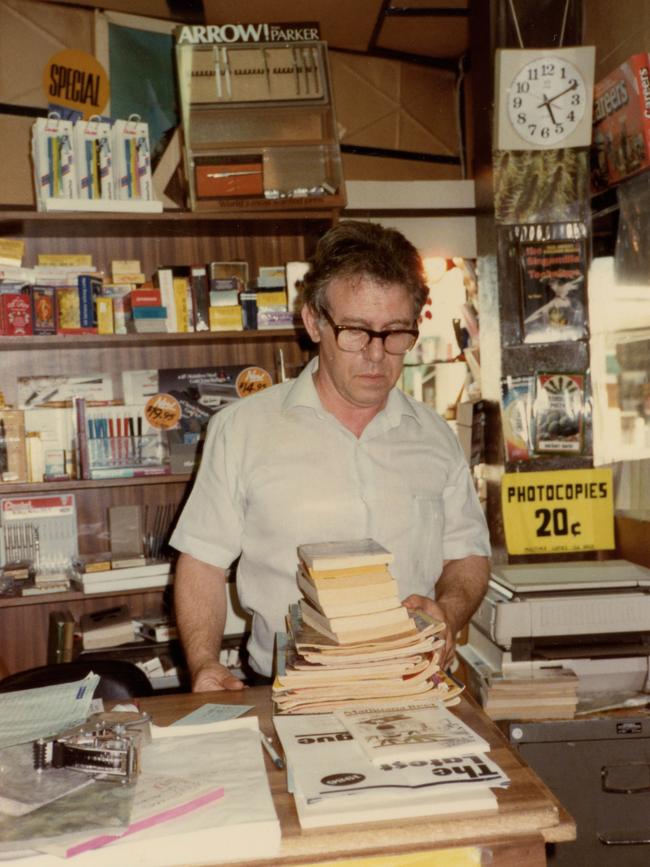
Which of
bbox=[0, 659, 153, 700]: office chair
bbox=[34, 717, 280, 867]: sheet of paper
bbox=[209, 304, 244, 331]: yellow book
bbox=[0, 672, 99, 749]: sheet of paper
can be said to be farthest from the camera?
bbox=[209, 304, 244, 331]: yellow book

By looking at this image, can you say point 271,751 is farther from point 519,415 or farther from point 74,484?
point 74,484

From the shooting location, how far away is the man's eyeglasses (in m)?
1.72

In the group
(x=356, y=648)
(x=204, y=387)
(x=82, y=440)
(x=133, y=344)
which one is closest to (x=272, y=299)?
(x=204, y=387)

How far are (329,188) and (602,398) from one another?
121 cm

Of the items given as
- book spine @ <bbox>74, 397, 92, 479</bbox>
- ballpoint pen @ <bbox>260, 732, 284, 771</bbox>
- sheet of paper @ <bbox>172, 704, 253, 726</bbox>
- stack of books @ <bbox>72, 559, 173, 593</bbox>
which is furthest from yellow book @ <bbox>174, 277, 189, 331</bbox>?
ballpoint pen @ <bbox>260, 732, 284, 771</bbox>

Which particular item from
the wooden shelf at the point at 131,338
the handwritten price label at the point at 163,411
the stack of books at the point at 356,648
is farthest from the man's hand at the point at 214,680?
the handwritten price label at the point at 163,411

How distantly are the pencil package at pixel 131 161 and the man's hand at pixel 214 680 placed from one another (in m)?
1.92

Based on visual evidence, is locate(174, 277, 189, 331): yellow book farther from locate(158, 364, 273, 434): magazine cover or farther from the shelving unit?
locate(158, 364, 273, 434): magazine cover

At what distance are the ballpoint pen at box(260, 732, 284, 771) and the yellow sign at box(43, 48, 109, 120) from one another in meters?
3.01

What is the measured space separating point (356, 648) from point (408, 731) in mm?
149

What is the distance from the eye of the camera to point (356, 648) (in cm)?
115

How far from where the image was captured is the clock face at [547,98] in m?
2.50

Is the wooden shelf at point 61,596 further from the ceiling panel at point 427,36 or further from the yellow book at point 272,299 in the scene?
the ceiling panel at point 427,36

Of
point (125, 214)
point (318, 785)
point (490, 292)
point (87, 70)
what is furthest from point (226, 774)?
point (87, 70)
